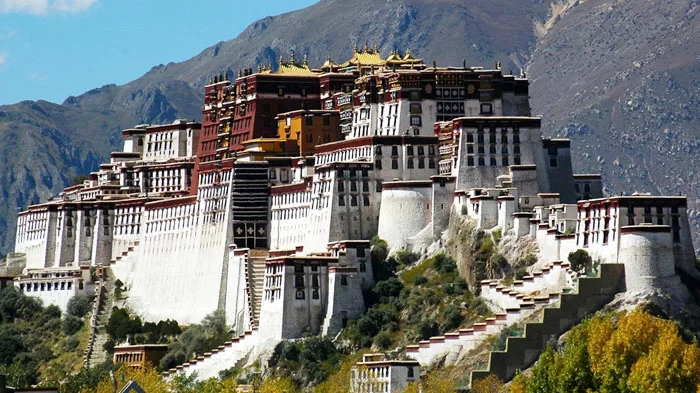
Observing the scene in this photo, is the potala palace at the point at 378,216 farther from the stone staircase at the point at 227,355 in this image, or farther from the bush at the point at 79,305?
the bush at the point at 79,305

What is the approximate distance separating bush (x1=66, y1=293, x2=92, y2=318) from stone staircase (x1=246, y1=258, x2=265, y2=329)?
23518 millimetres

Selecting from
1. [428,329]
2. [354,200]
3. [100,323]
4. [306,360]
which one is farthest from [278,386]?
[100,323]

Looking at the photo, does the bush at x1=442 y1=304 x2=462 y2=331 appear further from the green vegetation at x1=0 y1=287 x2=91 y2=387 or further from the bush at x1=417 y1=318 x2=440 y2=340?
the green vegetation at x1=0 y1=287 x2=91 y2=387

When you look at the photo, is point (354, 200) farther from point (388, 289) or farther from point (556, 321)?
point (556, 321)

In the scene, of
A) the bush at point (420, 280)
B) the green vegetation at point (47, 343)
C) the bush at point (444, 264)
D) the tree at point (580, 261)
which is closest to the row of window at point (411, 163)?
the bush at point (444, 264)

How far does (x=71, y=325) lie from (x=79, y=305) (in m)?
2.67

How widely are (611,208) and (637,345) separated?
1710 centimetres

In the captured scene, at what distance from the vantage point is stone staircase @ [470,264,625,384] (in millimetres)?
145250

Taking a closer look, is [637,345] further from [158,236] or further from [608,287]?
[158,236]

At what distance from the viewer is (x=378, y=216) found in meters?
175

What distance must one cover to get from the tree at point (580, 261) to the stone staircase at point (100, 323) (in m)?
50.2

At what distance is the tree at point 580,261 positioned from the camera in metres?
150

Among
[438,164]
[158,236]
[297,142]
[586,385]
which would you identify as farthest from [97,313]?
[586,385]

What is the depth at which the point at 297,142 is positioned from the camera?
19212cm
